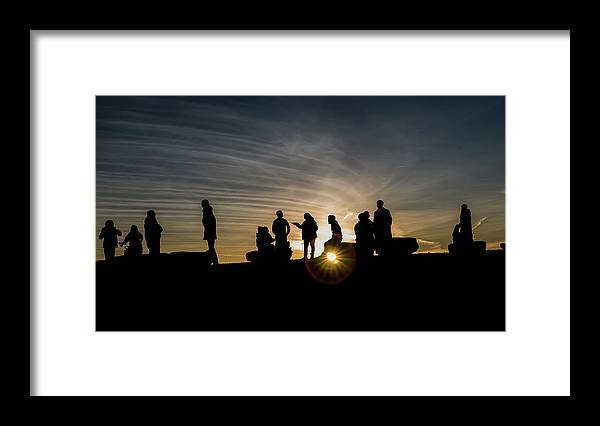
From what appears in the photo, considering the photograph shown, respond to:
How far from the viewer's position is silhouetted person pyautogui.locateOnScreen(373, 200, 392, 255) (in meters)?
9.49

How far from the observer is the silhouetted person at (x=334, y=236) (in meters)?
10.5

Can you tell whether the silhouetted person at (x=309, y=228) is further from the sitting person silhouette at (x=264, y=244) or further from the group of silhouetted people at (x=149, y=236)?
the group of silhouetted people at (x=149, y=236)

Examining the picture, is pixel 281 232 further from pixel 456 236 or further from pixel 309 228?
pixel 456 236

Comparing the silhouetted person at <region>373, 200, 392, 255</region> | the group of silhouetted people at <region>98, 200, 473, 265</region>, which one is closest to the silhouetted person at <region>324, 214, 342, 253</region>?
A: the group of silhouetted people at <region>98, 200, 473, 265</region>

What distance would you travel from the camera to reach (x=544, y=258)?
633 cm

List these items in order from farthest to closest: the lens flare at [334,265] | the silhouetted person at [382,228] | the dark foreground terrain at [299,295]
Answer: the silhouetted person at [382,228], the lens flare at [334,265], the dark foreground terrain at [299,295]

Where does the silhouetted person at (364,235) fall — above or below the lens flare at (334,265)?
above

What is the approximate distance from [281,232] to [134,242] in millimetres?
2565

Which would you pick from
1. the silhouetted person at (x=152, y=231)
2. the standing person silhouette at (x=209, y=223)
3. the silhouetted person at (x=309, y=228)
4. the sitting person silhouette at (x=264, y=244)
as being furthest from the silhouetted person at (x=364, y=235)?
the silhouetted person at (x=152, y=231)

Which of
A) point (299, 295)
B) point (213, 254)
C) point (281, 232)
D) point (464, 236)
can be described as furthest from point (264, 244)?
point (464, 236)

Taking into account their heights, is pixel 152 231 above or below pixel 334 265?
above

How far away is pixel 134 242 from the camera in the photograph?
1000cm

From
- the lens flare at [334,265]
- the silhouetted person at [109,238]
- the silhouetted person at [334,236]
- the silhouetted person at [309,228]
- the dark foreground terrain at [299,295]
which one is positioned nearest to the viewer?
the dark foreground terrain at [299,295]

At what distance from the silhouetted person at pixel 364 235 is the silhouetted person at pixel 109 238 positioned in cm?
413
